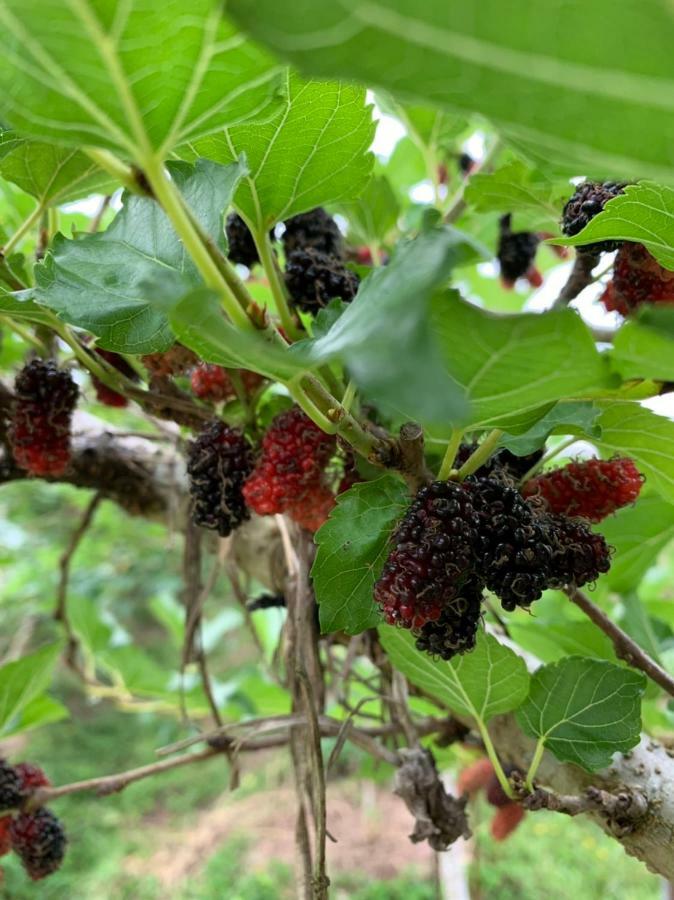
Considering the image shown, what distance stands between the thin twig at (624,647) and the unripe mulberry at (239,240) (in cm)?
39

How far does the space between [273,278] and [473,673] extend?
32cm

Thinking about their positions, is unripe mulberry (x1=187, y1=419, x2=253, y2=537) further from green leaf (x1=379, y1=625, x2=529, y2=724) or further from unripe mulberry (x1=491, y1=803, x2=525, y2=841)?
unripe mulberry (x1=491, y1=803, x2=525, y2=841)

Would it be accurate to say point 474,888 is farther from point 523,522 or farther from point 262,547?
point 523,522

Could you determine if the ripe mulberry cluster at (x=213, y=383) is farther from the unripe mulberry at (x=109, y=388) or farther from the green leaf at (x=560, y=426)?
the green leaf at (x=560, y=426)

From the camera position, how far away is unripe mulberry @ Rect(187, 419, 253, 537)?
0.54 m

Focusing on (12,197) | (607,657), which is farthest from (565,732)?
(12,197)

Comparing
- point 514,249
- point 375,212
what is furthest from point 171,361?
point 514,249

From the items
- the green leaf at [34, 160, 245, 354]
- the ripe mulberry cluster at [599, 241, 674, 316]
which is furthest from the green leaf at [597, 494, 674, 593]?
the green leaf at [34, 160, 245, 354]

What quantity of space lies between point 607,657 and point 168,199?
595 mm

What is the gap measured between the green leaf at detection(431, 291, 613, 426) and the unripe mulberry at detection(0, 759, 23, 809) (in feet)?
2.23

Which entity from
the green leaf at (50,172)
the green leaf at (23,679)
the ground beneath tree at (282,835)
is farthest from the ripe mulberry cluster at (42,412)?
the ground beneath tree at (282,835)

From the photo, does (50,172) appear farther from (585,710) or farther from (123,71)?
(585,710)

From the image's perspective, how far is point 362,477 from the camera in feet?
1.69

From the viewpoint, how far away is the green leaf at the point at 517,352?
0.27m
